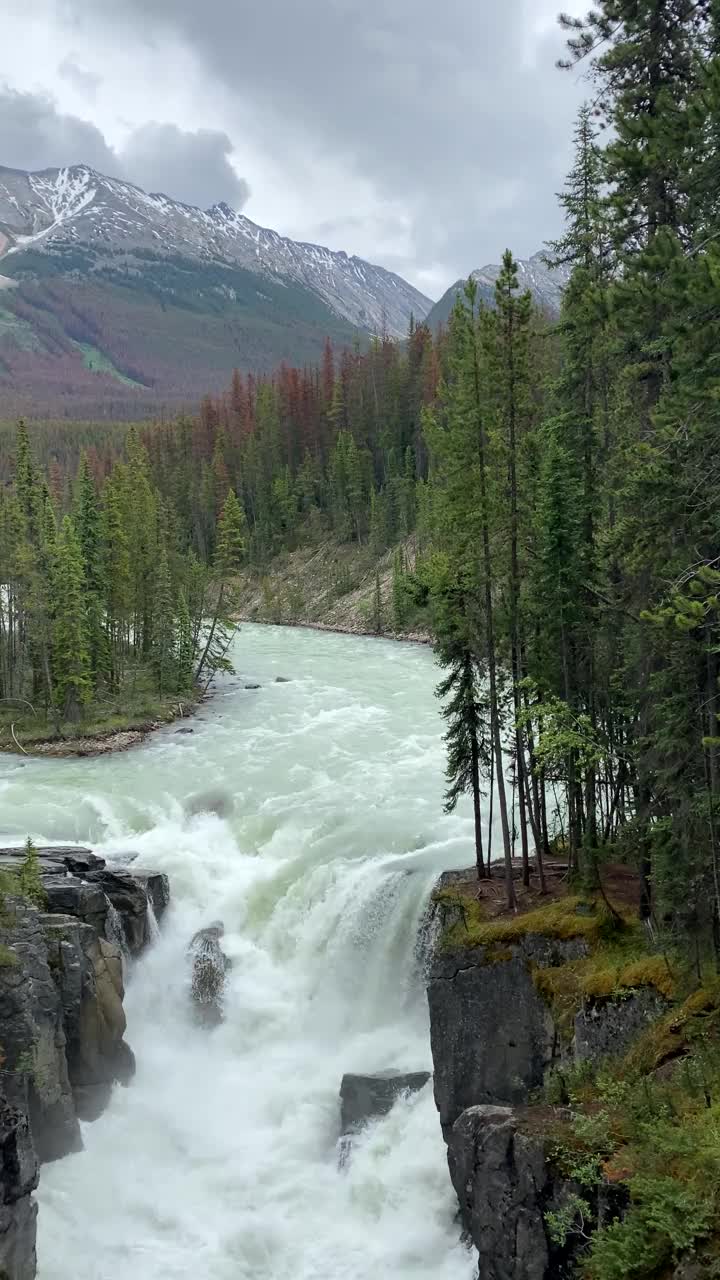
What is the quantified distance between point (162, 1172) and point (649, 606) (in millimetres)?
16493

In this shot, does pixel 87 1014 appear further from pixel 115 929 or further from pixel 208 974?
pixel 208 974

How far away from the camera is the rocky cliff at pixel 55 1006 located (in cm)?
1570

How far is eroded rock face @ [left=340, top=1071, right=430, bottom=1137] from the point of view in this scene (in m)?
20.0

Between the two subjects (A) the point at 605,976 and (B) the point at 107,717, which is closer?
(A) the point at 605,976

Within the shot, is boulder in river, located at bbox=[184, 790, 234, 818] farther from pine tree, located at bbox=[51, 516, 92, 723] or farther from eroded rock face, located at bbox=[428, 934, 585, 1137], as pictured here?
eroded rock face, located at bbox=[428, 934, 585, 1137]

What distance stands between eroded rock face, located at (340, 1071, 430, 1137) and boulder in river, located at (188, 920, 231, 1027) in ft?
17.2

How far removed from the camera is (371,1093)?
2028 cm

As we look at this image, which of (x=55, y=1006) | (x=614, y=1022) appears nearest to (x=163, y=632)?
(x=55, y=1006)

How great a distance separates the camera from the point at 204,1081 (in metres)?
22.4

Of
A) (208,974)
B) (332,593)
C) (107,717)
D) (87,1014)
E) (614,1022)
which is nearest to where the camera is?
(614,1022)

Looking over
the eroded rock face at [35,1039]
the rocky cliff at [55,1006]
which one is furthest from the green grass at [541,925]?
the eroded rock face at [35,1039]

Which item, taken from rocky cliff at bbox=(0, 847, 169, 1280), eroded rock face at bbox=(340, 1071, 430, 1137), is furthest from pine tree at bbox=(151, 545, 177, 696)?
eroded rock face at bbox=(340, 1071, 430, 1137)

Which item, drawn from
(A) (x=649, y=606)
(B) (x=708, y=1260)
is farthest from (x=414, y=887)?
(B) (x=708, y=1260)

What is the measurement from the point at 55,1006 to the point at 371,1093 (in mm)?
7552
